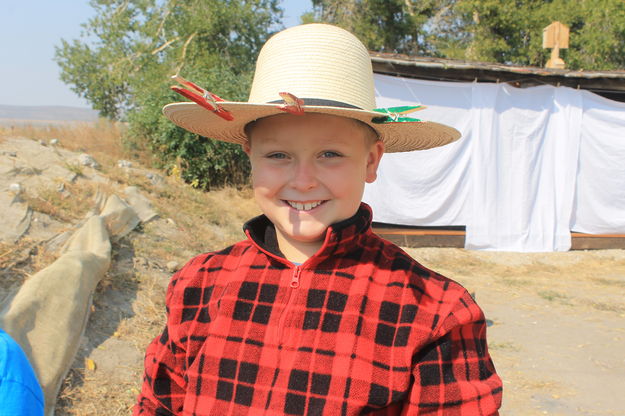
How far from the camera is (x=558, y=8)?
599 inches

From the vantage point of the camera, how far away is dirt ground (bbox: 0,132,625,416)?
363 centimetres

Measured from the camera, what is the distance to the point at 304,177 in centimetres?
126

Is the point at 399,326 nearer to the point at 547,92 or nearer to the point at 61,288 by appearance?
the point at 61,288

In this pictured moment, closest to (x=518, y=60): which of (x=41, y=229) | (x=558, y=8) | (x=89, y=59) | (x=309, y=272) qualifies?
(x=558, y=8)

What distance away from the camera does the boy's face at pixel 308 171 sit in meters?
1.27

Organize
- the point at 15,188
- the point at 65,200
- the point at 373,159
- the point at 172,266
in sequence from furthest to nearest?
the point at 65,200, the point at 15,188, the point at 172,266, the point at 373,159

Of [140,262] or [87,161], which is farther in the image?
[87,161]

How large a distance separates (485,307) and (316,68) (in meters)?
5.48

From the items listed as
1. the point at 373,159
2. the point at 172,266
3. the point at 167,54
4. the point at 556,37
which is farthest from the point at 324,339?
the point at 167,54

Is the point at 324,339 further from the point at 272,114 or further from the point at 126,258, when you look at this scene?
the point at 126,258

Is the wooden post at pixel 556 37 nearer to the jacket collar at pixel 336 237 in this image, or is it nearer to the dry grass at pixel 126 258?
the dry grass at pixel 126 258

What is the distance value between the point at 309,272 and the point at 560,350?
176 inches

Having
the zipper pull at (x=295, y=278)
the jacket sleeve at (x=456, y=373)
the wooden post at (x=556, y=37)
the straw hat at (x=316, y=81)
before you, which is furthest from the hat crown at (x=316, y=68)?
the wooden post at (x=556, y=37)

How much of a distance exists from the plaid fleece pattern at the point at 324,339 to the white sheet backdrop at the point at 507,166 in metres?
6.59
